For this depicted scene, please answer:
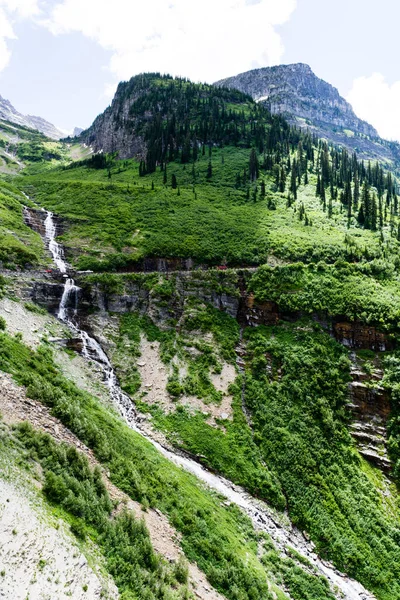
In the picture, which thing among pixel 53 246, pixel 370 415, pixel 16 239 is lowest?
pixel 370 415

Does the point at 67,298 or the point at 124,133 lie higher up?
the point at 124,133

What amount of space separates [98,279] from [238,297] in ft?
68.4

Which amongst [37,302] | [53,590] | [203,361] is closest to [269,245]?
[203,361]

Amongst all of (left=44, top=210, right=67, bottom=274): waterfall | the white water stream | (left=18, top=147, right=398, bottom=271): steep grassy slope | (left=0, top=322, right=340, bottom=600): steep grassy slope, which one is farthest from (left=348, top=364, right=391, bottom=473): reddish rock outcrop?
(left=44, top=210, right=67, bottom=274): waterfall

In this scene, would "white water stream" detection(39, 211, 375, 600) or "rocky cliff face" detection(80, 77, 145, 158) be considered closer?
"white water stream" detection(39, 211, 375, 600)

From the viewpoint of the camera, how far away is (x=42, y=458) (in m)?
16.2

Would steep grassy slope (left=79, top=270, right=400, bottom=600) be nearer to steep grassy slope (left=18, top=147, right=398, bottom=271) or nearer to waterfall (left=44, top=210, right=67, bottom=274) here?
waterfall (left=44, top=210, right=67, bottom=274)

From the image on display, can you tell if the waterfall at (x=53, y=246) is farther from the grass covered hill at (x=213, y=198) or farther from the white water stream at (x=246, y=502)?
the white water stream at (x=246, y=502)

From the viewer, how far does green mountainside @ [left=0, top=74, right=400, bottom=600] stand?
61.5ft

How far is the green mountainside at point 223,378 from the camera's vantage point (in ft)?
61.5

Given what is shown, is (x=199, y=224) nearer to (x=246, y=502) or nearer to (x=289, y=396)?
(x=289, y=396)

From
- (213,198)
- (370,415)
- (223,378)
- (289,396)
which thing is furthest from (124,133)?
(370,415)

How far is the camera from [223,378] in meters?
39.6

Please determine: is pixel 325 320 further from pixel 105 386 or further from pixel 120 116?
pixel 120 116
